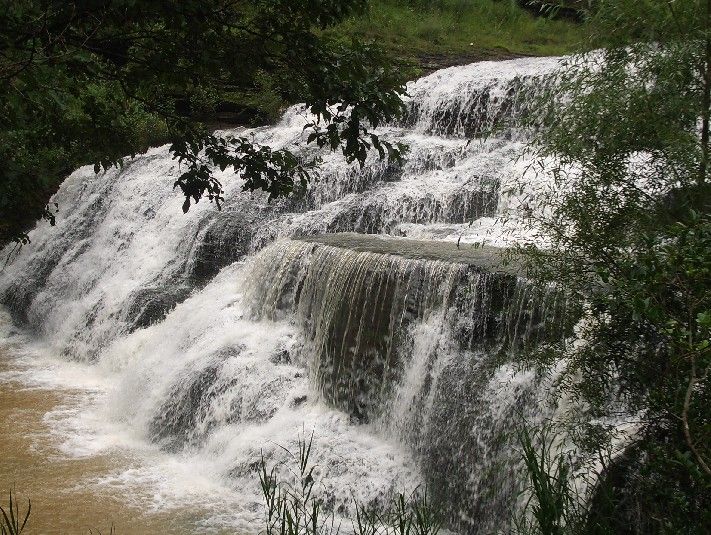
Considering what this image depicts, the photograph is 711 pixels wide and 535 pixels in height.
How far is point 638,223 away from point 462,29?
55.5ft

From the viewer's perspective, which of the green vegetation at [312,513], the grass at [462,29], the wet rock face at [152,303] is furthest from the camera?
the grass at [462,29]

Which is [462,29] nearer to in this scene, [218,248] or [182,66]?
[218,248]

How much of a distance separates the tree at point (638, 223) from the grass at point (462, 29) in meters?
12.9

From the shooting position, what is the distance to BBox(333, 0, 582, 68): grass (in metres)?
17.9

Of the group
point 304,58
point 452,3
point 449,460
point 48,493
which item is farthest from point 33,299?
point 452,3

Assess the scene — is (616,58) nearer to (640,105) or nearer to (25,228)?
(640,105)

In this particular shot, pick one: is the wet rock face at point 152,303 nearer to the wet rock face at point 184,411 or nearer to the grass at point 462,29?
the wet rock face at point 184,411

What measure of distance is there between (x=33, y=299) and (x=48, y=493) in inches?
271

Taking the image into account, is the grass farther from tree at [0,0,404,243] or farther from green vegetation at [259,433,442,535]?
tree at [0,0,404,243]

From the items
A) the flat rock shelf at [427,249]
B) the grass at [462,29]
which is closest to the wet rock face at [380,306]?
the flat rock shelf at [427,249]

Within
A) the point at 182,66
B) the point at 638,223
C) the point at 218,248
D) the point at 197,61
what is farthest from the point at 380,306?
the point at 218,248

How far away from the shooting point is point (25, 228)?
1464 cm

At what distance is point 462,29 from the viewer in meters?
19.9

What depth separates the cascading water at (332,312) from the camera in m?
5.98
